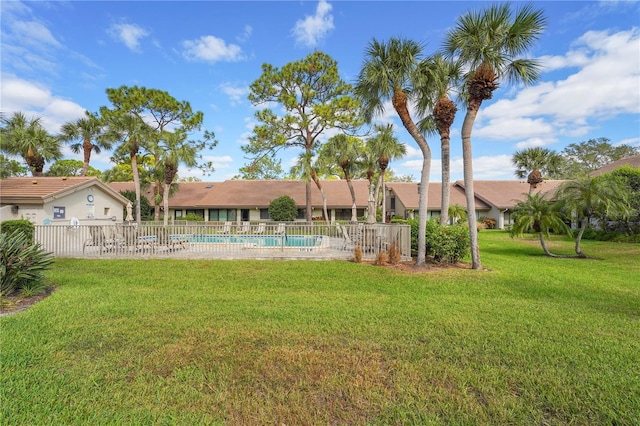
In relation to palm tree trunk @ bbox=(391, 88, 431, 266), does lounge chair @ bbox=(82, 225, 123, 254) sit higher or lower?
lower

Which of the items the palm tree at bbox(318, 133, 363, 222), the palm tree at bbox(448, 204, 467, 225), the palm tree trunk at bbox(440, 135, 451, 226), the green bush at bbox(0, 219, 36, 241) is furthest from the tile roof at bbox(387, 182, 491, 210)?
the green bush at bbox(0, 219, 36, 241)

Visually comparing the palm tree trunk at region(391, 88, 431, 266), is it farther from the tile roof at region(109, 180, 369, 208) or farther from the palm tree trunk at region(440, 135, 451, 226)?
the tile roof at region(109, 180, 369, 208)

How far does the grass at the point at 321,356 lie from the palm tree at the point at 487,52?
522 cm

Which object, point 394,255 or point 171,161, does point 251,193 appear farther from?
point 394,255

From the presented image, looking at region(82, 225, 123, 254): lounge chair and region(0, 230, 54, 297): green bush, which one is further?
region(82, 225, 123, 254): lounge chair

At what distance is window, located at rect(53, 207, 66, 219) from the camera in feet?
48.1

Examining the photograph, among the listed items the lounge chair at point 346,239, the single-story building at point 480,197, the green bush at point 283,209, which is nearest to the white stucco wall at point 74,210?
the green bush at point 283,209

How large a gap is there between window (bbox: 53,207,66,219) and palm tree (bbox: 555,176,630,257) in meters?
23.0

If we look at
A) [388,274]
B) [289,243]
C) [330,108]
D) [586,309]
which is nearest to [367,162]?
[330,108]

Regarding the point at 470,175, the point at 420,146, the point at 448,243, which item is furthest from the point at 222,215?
the point at 470,175

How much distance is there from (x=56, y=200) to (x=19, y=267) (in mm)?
11045

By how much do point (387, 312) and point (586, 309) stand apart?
12.4 feet

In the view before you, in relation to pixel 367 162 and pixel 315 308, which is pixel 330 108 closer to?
pixel 367 162

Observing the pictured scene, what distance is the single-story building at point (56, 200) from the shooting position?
1392 centimetres
